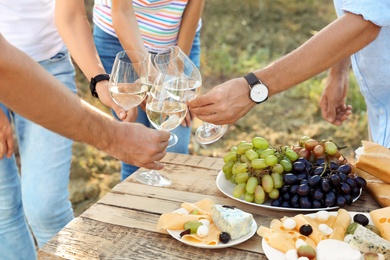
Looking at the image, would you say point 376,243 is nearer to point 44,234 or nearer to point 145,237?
point 145,237

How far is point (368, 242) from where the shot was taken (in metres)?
1.42

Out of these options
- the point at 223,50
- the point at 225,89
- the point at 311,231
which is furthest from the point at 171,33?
the point at 223,50

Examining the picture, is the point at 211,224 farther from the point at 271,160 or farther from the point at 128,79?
the point at 128,79

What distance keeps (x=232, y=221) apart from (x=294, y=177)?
10.7 inches

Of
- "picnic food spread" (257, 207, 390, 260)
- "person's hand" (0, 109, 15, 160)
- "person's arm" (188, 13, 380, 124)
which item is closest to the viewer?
"picnic food spread" (257, 207, 390, 260)

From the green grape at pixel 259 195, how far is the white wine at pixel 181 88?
36 cm

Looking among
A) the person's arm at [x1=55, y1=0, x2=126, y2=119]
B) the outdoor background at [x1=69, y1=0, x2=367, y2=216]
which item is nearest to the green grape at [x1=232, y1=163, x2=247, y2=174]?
the person's arm at [x1=55, y1=0, x2=126, y2=119]

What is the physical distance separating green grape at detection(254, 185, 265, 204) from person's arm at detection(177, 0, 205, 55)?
102 cm

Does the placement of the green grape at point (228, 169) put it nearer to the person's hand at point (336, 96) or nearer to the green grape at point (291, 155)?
A: the green grape at point (291, 155)

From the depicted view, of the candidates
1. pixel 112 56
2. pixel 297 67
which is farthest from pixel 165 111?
pixel 112 56

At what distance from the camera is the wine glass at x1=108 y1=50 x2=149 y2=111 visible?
1845 millimetres

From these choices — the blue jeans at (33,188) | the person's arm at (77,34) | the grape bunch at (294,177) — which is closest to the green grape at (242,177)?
the grape bunch at (294,177)

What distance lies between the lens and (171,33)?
256 cm

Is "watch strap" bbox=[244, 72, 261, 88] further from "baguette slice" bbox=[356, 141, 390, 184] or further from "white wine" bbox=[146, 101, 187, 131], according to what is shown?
"baguette slice" bbox=[356, 141, 390, 184]
